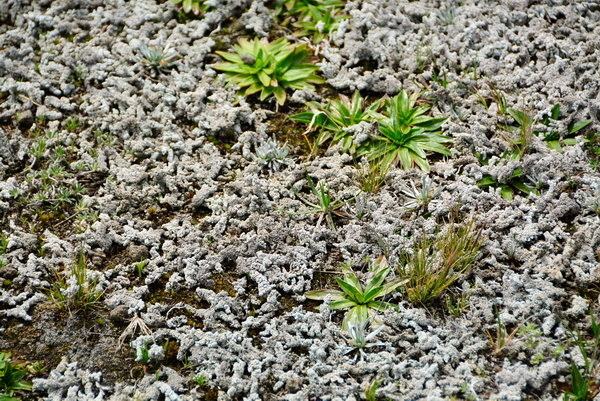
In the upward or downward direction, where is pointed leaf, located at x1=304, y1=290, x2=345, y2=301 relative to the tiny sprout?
downward

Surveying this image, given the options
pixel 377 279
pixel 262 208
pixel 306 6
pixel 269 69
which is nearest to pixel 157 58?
pixel 269 69

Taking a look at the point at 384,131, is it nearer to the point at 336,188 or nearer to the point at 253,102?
the point at 336,188

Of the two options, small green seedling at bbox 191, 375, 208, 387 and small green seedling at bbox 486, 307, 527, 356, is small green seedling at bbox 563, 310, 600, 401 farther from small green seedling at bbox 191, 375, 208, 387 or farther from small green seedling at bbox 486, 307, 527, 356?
small green seedling at bbox 191, 375, 208, 387

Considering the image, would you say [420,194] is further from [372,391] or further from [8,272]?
[8,272]

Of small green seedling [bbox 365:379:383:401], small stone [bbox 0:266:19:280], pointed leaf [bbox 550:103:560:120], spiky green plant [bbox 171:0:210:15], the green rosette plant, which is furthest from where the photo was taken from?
spiky green plant [bbox 171:0:210:15]

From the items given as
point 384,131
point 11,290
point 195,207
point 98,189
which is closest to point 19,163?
point 98,189

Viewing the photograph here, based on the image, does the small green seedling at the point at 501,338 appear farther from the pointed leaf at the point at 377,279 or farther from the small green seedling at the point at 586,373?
the pointed leaf at the point at 377,279

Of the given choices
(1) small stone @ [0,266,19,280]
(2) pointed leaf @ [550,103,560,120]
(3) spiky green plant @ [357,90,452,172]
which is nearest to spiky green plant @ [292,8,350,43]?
(3) spiky green plant @ [357,90,452,172]
